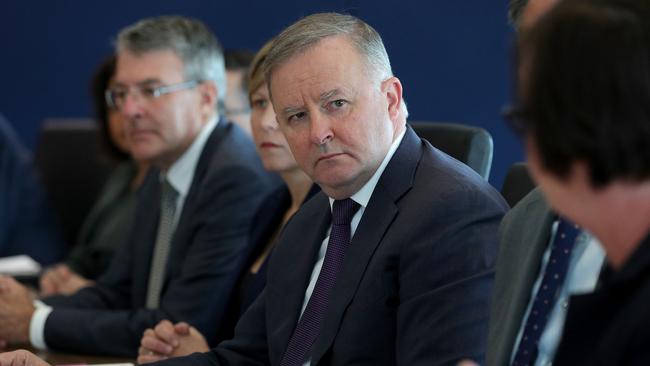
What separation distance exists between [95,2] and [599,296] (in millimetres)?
5101

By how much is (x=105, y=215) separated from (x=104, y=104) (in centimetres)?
49

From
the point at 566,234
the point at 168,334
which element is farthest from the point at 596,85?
the point at 168,334

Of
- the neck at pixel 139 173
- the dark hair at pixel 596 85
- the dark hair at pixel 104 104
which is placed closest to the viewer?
the dark hair at pixel 596 85

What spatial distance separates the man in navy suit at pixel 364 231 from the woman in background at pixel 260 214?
319 millimetres

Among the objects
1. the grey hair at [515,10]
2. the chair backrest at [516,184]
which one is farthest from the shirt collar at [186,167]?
the grey hair at [515,10]

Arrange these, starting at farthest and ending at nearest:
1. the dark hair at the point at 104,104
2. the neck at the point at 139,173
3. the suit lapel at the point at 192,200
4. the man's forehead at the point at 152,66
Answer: the dark hair at the point at 104,104 → the neck at the point at 139,173 → the man's forehead at the point at 152,66 → the suit lapel at the point at 192,200

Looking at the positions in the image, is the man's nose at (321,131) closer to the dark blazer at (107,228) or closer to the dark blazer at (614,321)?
the dark blazer at (614,321)

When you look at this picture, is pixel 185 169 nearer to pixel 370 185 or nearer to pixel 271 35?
pixel 370 185

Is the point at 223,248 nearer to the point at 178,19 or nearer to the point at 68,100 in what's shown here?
the point at 178,19

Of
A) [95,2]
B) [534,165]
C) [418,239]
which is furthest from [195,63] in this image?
[95,2]

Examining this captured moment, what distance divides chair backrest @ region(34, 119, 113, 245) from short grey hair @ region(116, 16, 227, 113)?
1787 millimetres

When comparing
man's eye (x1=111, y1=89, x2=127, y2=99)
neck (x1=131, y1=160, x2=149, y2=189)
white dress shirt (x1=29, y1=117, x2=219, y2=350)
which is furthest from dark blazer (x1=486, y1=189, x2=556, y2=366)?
neck (x1=131, y1=160, x2=149, y2=189)

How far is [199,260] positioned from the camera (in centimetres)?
299

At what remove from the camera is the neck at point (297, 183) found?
9.42 feet
